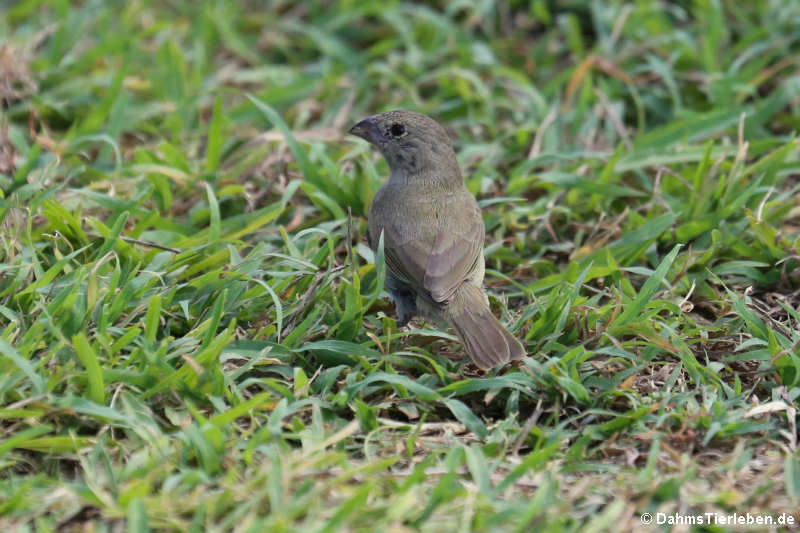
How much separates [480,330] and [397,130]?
1.35m

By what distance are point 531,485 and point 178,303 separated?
5.57ft

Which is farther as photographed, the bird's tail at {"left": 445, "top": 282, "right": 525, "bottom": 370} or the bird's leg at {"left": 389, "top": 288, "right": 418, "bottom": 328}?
the bird's leg at {"left": 389, "top": 288, "right": 418, "bottom": 328}

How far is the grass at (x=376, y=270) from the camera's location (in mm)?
3369

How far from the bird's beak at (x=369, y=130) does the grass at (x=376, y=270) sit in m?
0.27

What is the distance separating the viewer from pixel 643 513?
3.27m

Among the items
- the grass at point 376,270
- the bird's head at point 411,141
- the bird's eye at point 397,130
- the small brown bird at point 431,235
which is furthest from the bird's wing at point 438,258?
the bird's eye at point 397,130

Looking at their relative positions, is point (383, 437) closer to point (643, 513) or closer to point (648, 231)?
point (643, 513)

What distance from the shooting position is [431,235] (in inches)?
180

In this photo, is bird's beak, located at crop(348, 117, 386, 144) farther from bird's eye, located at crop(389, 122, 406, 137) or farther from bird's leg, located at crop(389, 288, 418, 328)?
bird's leg, located at crop(389, 288, 418, 328)

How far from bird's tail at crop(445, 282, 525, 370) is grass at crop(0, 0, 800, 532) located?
9cm

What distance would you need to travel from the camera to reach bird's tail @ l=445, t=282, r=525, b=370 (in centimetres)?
397

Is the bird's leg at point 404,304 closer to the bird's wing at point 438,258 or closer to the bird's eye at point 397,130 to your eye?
the bird's wing at point 438,258

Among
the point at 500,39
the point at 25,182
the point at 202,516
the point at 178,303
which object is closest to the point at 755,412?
the point at 202,516

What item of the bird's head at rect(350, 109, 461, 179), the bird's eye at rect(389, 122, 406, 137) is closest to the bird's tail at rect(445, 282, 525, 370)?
the bird's head at rect(350, 109, 461, 179)
